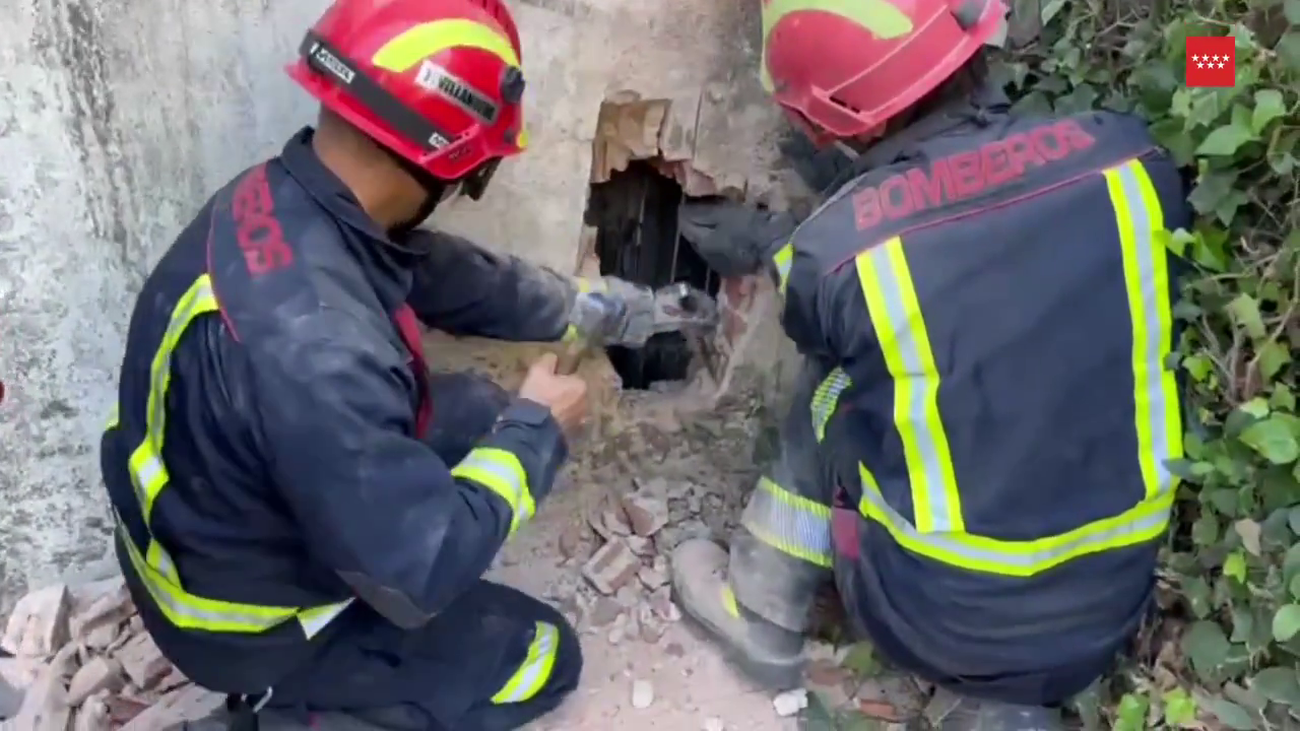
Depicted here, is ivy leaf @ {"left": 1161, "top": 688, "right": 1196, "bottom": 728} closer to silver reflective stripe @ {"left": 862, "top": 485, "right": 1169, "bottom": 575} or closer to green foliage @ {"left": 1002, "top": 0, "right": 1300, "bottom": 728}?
green foliage @ {"left": 1002, "top": 0, "right": 1300, "bottom": 728}

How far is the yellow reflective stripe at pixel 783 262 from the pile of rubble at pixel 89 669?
141 cm

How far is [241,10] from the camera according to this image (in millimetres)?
2182

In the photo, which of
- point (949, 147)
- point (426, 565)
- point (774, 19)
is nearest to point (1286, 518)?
point (949, 147)

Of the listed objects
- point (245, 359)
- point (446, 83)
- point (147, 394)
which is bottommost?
point (147, 394)

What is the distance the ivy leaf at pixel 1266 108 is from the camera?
5.93ft

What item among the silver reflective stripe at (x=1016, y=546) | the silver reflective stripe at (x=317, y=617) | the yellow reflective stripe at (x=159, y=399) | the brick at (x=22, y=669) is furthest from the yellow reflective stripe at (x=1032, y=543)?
the brick at (x=22, y=669)

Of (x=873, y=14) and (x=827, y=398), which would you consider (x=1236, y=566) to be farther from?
(x=873, y=14)

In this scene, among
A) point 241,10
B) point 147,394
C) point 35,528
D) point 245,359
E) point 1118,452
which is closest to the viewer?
point 245,359

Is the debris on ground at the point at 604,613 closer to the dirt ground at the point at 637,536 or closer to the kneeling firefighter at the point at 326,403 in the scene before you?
the dirt ground at the point at 637,536

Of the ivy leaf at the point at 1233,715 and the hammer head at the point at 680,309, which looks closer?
the ivy leaf at the point at 1233,715

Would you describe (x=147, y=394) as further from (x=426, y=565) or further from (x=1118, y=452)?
(x=1118, y=452)

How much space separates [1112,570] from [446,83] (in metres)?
1.39

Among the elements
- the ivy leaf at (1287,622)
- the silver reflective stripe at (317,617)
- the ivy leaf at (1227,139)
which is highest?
the ivy leaf at (1227,139)

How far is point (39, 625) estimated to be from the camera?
99.7 inches
